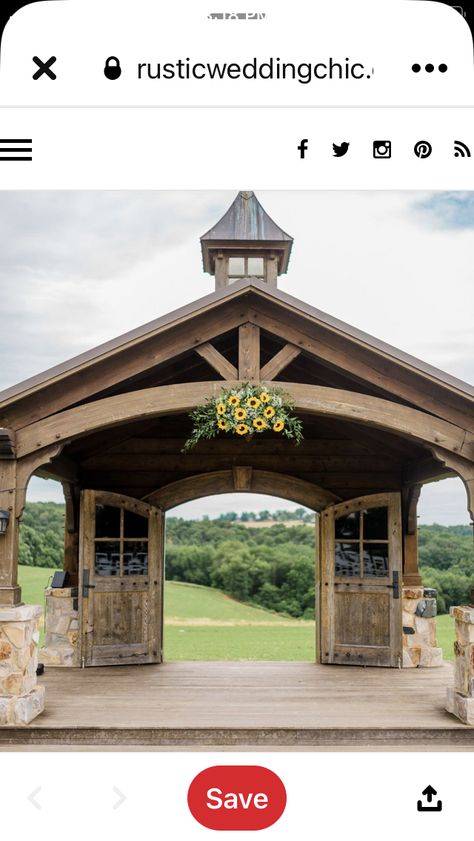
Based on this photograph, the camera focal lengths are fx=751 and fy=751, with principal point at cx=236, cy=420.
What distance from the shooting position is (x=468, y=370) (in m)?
15.5

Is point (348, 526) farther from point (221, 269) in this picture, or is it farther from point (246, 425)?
point (221, 269)

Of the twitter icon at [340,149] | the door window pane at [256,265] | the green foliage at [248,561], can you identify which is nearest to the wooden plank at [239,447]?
the door window pane at [256,265]

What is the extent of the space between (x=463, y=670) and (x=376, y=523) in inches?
110

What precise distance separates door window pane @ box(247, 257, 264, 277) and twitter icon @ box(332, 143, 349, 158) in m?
6.33

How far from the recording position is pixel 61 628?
8.38 metres

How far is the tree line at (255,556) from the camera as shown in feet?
58.5

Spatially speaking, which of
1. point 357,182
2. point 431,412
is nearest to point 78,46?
point 357,182

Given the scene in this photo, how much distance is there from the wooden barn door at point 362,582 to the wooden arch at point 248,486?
224 mm

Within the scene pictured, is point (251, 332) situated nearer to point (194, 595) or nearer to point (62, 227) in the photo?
point (62, 227)

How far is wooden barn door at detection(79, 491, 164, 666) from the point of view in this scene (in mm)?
8180

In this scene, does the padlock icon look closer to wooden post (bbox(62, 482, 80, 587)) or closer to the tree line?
wooden post (bbox(62, 482, 80, 587))

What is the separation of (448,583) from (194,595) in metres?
6.51

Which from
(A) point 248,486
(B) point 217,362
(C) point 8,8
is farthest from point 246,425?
(C) point 8,8
